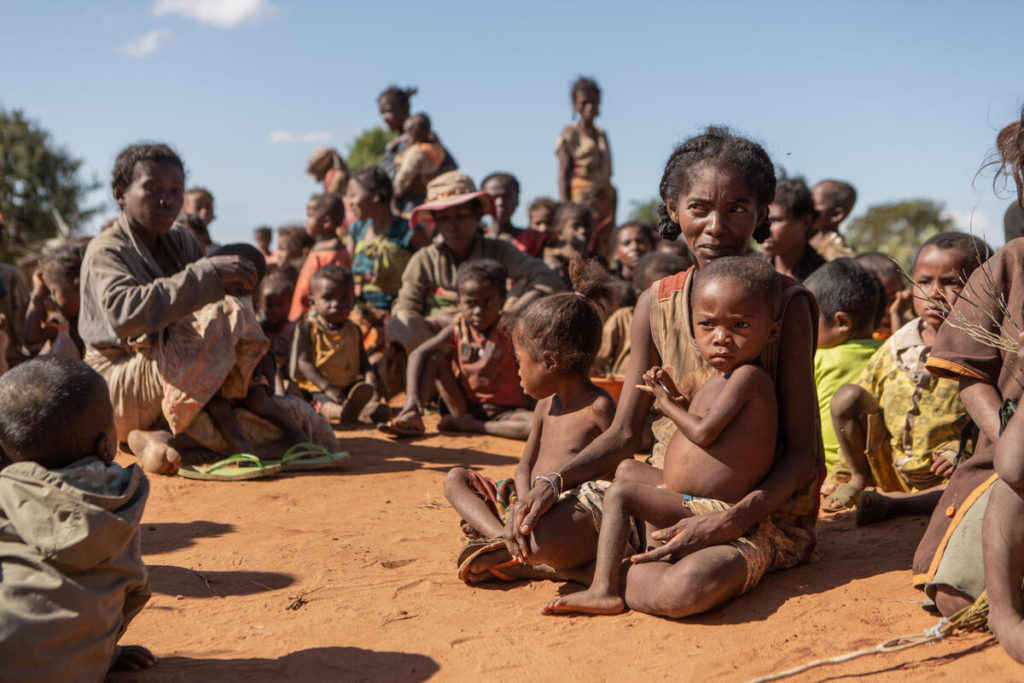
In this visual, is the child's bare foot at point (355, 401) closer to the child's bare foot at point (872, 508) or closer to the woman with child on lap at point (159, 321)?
the woman with child on lap at point (159, 321)

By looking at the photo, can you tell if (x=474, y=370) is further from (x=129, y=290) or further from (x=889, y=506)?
(x=889, y=506)

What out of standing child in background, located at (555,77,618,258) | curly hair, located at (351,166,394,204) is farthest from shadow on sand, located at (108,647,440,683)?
standing child in background, located at (555,77,618,258)

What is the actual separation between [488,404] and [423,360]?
0.59 m

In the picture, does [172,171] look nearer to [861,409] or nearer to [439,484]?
[439,484]

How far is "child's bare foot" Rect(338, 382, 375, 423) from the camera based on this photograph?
282 inches

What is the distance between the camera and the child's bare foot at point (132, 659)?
274cm

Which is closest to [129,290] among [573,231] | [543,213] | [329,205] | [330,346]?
[330,346]

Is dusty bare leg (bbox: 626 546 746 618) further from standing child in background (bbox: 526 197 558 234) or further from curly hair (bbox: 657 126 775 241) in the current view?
standing child in background (bbox: 526 197 558 234)

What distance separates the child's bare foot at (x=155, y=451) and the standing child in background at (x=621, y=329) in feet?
10.3

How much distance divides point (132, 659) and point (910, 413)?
3.43m

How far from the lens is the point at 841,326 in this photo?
5.10m

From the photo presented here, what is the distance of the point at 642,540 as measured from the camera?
3457 millimetres

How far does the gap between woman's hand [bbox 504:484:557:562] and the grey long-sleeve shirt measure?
9.11 ft

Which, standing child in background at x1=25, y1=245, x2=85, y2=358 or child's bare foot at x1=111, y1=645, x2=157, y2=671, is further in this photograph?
standing child in background at x1=25, y1=245, x2=85, y2=358
